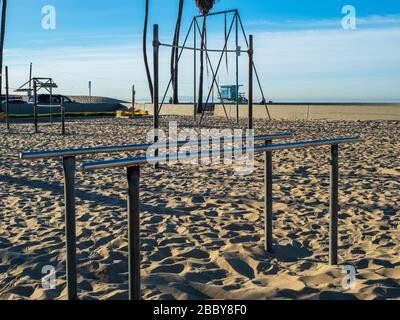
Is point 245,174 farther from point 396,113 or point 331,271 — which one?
point 396,113

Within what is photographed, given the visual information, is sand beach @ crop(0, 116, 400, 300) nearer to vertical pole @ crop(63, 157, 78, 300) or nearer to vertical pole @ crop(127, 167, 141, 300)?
vertical pole @ crop(63, 157, 78, 300)

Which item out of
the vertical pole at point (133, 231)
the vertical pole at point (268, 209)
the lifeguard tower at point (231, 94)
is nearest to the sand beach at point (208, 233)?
the vertical pole at point (268, 209)

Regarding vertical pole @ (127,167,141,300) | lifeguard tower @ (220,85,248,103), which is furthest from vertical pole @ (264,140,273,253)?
lifeguard tower @ (220,85,248,103)

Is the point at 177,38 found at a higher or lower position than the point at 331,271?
higher

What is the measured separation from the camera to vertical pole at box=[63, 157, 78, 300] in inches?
112

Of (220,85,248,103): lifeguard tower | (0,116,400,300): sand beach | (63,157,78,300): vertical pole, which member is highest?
(220,85,248,103): lifeguard tower

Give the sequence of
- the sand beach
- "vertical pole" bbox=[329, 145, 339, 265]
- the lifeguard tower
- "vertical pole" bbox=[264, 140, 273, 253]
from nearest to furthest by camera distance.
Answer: the sand beach → "vertical pole" bbox=[329, 145, 339, 265] → "vertical pole" bbox=[264, 140, 273, 253] → the lifeguard tower

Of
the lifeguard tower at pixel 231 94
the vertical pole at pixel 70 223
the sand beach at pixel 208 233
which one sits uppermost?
the lifeguard tower at pixel 231 94

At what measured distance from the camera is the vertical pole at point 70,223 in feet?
9.37

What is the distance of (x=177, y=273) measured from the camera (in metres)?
3.42

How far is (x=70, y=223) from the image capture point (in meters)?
2.87

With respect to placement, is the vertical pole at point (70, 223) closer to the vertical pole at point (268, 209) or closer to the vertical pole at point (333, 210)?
the vertical pole at point (268, 209)

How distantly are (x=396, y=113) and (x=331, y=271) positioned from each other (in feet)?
49.6
